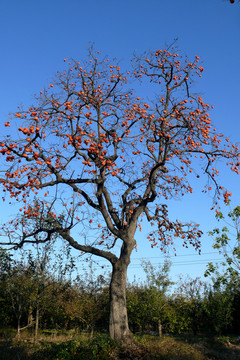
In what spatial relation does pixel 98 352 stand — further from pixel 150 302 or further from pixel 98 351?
pixel 150 302

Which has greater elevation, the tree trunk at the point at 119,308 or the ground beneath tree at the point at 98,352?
the tree trunk at the point at 119,308

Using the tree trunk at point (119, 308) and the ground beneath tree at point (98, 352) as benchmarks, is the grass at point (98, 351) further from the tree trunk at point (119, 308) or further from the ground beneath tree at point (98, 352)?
the tree trunk at point (119, 308)

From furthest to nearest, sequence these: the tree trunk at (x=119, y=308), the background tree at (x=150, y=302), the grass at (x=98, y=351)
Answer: the background tree at (x=150, y=302) < the tree trunk at (x=119, y=308) < the grass at (x=98, y=351)

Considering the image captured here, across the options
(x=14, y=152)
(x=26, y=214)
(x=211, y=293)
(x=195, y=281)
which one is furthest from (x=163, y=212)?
(x=195, y=281)

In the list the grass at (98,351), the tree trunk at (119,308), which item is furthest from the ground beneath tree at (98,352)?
the tree trunk at (119,308)

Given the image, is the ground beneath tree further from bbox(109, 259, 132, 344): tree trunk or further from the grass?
bbox(109, 259, 132, 344): tree trunk

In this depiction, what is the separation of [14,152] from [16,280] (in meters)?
7.59

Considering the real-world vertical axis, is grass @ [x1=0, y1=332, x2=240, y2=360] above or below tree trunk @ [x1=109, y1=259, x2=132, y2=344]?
below

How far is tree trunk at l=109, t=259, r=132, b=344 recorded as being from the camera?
11633mm

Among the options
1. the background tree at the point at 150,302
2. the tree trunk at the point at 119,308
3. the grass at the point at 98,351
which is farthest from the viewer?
the background tree at the point at 150,302

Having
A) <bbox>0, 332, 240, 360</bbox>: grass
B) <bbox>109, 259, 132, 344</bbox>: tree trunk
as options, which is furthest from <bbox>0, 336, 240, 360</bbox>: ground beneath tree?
<bbox>109, 259, 132, 344</bbox>: tree trunk

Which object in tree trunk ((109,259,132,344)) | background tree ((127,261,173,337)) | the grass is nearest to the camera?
the grass

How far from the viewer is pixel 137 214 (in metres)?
13.3

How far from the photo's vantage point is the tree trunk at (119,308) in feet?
38.2
